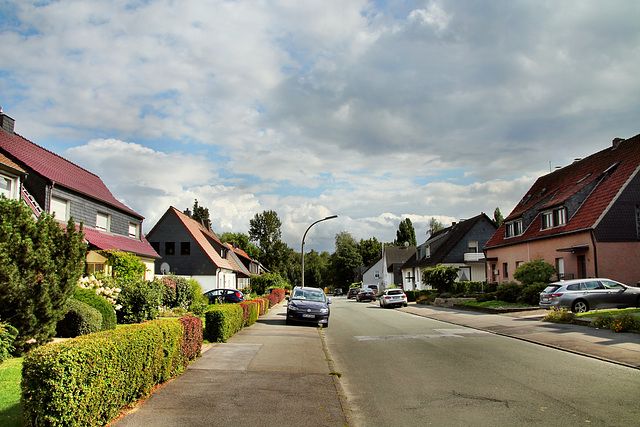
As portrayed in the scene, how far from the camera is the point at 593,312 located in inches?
748

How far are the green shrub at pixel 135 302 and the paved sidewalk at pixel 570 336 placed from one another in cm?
1189

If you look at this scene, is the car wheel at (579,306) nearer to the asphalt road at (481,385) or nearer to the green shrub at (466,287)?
the asphalt road at (481,385)

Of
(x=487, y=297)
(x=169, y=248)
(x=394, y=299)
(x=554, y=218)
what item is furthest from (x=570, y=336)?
(x=169, y=248)

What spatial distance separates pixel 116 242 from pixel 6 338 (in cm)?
1695

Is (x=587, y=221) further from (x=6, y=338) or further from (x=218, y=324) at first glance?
(x=6, y=338)

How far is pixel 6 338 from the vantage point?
8445 mm

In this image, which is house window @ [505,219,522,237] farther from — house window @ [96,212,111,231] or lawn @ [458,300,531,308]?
house window @ [96,212,111,231]

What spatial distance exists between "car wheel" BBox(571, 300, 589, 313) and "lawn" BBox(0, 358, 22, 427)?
64.4ft

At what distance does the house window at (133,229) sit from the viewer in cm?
2853

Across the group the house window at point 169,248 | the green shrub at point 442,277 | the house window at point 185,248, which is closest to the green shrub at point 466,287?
the green shrub at point 442,277

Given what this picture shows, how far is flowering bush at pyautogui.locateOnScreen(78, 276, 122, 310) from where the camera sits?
1502 centimetres

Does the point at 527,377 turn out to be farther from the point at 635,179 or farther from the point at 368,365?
the point at 635,179

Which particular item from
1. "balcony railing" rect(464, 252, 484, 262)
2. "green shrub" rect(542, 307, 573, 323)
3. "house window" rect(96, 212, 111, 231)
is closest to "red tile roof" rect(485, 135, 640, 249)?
"balcony railing" rect(464, 252, 484, 262)

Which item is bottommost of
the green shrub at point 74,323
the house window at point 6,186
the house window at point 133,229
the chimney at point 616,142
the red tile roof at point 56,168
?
the green shrub at point 74,323
